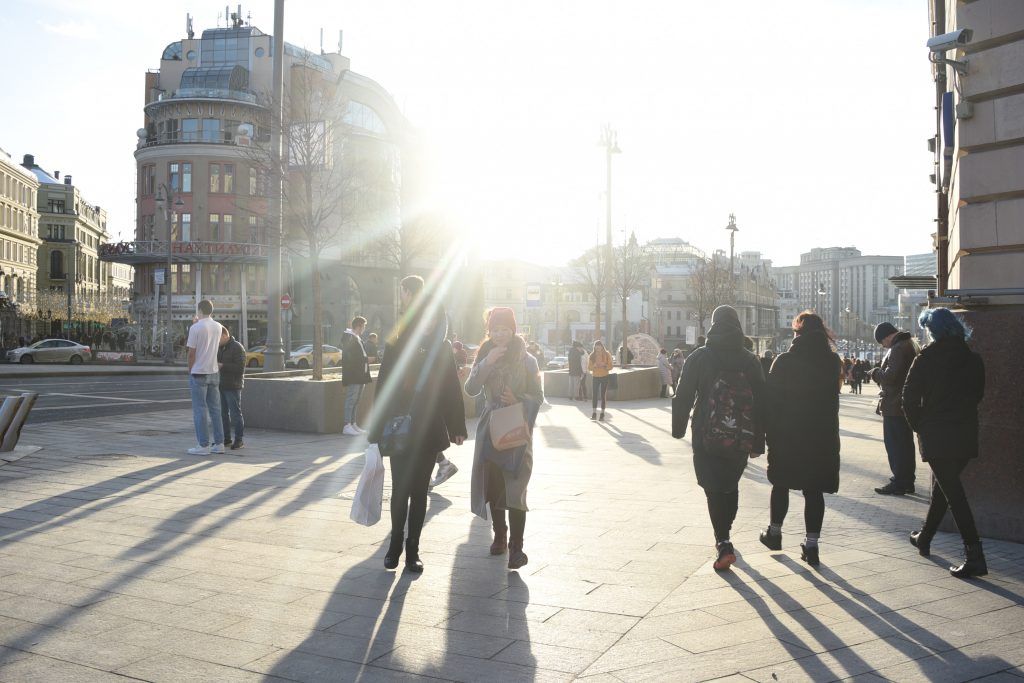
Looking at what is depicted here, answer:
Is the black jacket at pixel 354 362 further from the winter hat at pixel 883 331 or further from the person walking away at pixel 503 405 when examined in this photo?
the person walking away at pixel 503 405

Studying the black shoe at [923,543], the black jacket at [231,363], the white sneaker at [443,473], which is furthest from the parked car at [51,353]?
the black shoe at [923,543]

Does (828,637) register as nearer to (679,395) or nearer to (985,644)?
(985,644)

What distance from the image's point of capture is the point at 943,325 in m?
5.98

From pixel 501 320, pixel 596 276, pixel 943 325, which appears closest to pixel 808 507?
pixel 943 325

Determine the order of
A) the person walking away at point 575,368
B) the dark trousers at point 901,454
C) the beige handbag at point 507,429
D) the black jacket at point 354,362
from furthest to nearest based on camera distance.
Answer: the person walking away at point 575,368
the black jacket at point 354,362
the dark trousers at point 901,454
the beige handbag at point 507,429

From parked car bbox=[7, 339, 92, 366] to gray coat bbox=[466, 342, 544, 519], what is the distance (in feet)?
145

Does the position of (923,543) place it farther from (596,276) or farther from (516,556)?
(596,276)

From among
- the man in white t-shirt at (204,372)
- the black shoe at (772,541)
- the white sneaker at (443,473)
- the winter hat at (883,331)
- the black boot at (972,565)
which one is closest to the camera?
the black boot at (972,565)

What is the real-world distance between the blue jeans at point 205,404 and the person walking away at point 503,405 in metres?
6.20

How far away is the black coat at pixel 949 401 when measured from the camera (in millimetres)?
5770

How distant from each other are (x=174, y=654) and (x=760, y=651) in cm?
269

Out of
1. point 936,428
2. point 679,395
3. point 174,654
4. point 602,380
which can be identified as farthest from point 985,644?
point 602,380

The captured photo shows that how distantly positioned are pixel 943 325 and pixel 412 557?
A: 3810mm

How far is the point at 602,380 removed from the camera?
62.7ft
